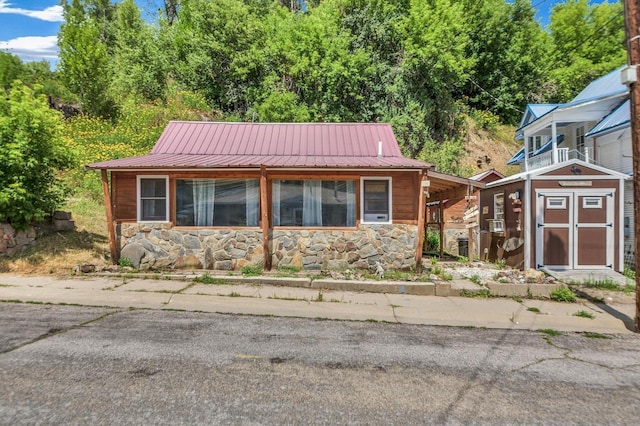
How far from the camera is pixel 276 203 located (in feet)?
38.5

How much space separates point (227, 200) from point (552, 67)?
3399cm

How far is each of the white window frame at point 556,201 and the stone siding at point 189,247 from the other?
8610mm

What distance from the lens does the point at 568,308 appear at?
892 centimetres

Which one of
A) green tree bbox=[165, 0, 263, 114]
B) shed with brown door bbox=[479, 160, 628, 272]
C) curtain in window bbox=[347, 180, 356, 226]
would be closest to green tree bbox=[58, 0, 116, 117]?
green tree bbox=[165, 0, 263, 114]

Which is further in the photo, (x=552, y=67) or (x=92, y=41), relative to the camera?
(x=552, y=67)

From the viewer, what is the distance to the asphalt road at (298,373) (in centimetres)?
376

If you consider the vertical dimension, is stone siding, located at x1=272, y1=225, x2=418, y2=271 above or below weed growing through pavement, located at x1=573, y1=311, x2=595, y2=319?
above

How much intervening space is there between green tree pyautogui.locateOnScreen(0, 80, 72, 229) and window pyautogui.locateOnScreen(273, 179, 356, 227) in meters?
6.25

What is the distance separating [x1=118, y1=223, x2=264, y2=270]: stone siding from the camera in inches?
448

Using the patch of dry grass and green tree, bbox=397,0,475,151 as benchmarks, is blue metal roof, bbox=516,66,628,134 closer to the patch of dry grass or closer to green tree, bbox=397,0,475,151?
green tree, bbox=397,0,475,151

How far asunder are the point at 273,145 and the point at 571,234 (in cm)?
954

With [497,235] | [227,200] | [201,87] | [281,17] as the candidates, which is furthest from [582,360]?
[281,17]

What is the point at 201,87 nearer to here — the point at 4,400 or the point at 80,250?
the point at 80,250

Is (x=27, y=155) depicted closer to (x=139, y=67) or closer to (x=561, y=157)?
(x=561, y=157)
